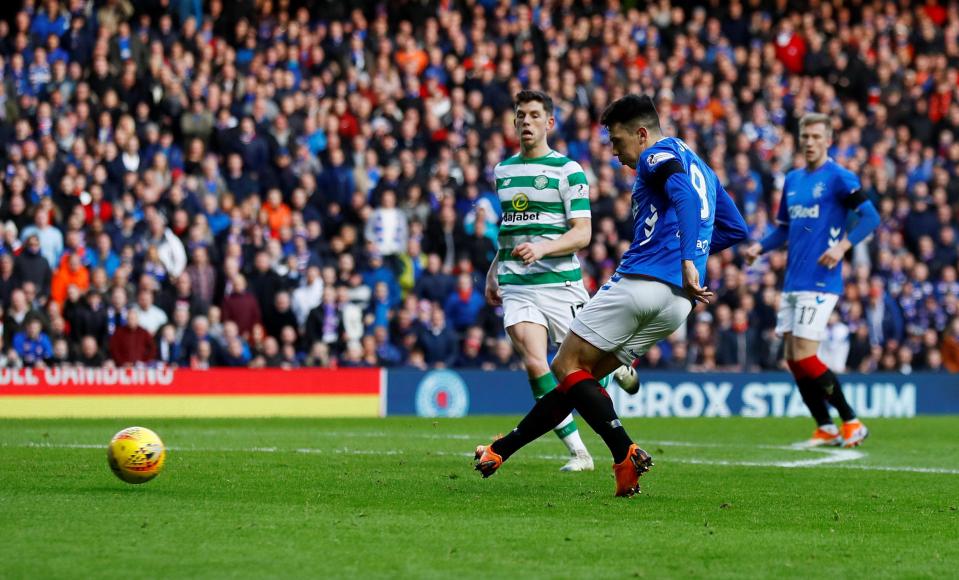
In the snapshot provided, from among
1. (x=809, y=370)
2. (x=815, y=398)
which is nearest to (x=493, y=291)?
(x=809, y=370)

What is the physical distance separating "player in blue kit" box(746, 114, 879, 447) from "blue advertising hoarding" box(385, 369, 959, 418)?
7442mm

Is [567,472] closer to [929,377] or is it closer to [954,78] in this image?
[929,377]

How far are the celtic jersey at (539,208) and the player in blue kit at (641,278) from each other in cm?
149

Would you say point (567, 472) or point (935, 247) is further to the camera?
point (935, 247)

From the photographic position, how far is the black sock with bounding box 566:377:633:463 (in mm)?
8477

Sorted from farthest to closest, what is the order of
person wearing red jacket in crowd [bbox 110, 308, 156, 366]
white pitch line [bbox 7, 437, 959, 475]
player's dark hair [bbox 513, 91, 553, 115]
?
person wearing red jacket in crowd [bbox 110, 308, 156, 366] < white pitch line [bbox 7, 437, 959, 475] < player's dark hair [bbox 513, 91, 553, 115]

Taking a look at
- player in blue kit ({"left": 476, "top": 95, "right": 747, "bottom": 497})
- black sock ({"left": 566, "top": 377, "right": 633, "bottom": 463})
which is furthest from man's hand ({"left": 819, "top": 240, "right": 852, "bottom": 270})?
black sock ({"left": 566, "top": 377, "right": 633, "bottom": 463})

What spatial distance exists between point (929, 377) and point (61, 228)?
42.4 feet

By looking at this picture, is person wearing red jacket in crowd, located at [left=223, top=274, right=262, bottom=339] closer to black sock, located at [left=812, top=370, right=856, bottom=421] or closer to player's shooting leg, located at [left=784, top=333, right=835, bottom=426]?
player's shooting leg, located at [left=784, top=333, right=835, bottom=426]

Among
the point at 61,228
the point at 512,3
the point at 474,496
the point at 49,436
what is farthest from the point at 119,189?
the point at 474,496

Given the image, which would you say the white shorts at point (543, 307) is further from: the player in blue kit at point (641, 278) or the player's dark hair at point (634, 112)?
the player's dark hair at point (634, 112)

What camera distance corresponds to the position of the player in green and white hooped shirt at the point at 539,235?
34.0 feet

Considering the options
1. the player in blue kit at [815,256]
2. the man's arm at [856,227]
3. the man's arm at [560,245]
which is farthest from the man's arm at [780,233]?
the man's arm at [560,245]

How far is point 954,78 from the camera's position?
1123 inches
